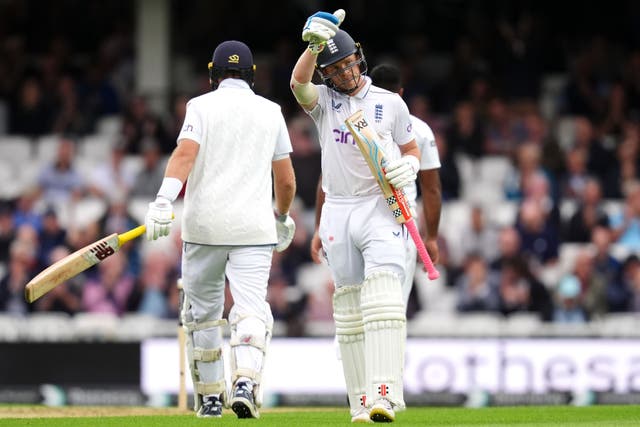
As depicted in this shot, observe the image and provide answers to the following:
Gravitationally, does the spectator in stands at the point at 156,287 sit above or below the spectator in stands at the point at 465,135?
below

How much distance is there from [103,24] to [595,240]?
8.32 meters

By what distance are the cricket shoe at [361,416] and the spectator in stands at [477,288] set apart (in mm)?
7267

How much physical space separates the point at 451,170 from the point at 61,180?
4.71 m

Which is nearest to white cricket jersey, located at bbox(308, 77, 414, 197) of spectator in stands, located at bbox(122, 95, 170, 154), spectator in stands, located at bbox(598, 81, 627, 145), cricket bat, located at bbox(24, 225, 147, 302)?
cricket bat, located at bbox(24, 225, 147, 302)

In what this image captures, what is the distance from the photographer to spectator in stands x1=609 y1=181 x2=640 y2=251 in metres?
17.0

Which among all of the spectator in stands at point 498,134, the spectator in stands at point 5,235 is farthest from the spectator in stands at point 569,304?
the spectator in stands at point 5,235

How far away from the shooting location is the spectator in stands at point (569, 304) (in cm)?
1568

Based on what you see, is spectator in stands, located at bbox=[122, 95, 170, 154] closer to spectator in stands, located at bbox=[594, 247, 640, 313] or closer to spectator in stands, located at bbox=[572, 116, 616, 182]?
spectator in stands, located at bbox=[572, 116, 616, 182]

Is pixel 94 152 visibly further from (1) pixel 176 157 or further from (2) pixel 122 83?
(1) pixel 176 157

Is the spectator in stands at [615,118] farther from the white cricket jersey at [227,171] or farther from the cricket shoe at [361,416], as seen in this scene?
the cricket shoe at [361,416]

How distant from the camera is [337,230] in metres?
8.80

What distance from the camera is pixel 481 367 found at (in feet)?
47.2

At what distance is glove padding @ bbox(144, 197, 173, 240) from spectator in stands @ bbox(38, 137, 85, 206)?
32.6ft

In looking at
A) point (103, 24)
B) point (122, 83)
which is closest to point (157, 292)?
point (122, 83)
